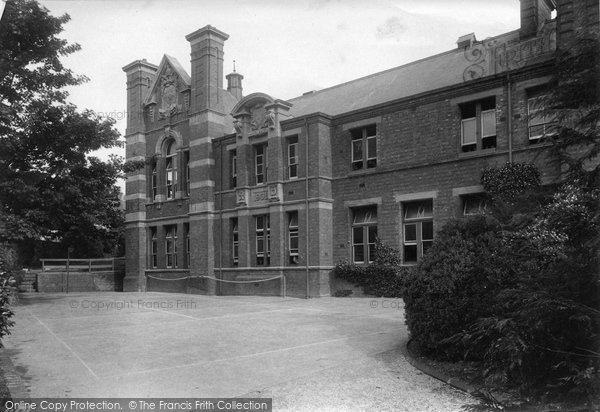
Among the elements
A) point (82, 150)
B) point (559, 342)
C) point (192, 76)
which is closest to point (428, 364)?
point (559, 342)

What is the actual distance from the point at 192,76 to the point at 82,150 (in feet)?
32.8

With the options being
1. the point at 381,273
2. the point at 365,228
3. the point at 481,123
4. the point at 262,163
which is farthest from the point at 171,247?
the point at 481,123

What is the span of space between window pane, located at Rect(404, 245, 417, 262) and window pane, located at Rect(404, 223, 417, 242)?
280 mm

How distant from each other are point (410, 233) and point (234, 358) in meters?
12.6

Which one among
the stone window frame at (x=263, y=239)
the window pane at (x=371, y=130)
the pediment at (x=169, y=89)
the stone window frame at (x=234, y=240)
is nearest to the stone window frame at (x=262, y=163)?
the stone window frame at (x=263, y=239)

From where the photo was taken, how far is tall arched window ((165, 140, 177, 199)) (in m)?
29.0

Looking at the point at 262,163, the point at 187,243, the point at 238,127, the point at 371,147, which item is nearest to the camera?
the point at 371,147

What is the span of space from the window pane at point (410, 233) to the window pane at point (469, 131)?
Answer: 379 centimetres

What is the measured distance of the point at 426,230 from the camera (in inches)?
773

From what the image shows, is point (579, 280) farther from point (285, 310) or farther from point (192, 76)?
point (192, 76)

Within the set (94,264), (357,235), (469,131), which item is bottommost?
(94,264)

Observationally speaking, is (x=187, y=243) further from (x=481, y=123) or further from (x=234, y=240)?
(x=481, y=123)

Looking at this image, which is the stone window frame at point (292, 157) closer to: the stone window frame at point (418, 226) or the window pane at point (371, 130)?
the window pane at point (371, 130)

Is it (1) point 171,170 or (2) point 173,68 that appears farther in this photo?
(1) point 171,170
